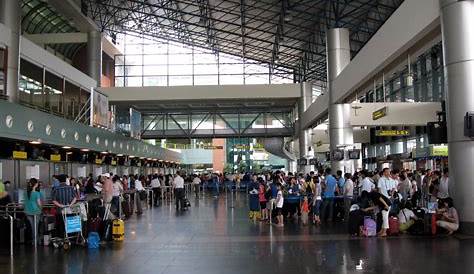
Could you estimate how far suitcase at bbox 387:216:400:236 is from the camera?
13.1 m

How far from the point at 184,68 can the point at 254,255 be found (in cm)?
3192

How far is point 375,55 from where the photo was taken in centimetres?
1656

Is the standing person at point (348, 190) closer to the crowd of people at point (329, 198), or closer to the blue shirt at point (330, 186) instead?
the crowd of people at point (329, 198)

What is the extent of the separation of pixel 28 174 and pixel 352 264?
1487 cm

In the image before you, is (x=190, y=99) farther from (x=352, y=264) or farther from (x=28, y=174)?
(x=352, y=264)

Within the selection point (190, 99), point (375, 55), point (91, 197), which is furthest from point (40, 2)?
point (375, 55)

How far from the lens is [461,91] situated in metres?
12.0

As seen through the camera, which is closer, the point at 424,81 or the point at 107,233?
the point at 107,233

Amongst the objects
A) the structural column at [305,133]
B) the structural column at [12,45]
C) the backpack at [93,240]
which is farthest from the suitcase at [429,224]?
the structural column at [305,133]

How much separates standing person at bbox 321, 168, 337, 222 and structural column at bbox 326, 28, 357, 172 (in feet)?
16.8

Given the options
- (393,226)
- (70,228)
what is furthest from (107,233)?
(393,226)

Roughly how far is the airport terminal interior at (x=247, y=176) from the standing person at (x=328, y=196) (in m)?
0.05

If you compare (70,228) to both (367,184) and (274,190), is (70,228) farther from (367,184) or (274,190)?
(367,184)

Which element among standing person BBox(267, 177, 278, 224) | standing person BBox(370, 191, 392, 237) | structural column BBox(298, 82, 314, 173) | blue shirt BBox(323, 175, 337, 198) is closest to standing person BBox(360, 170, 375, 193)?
blue shirt BBox(323, 175, 337, 198)
